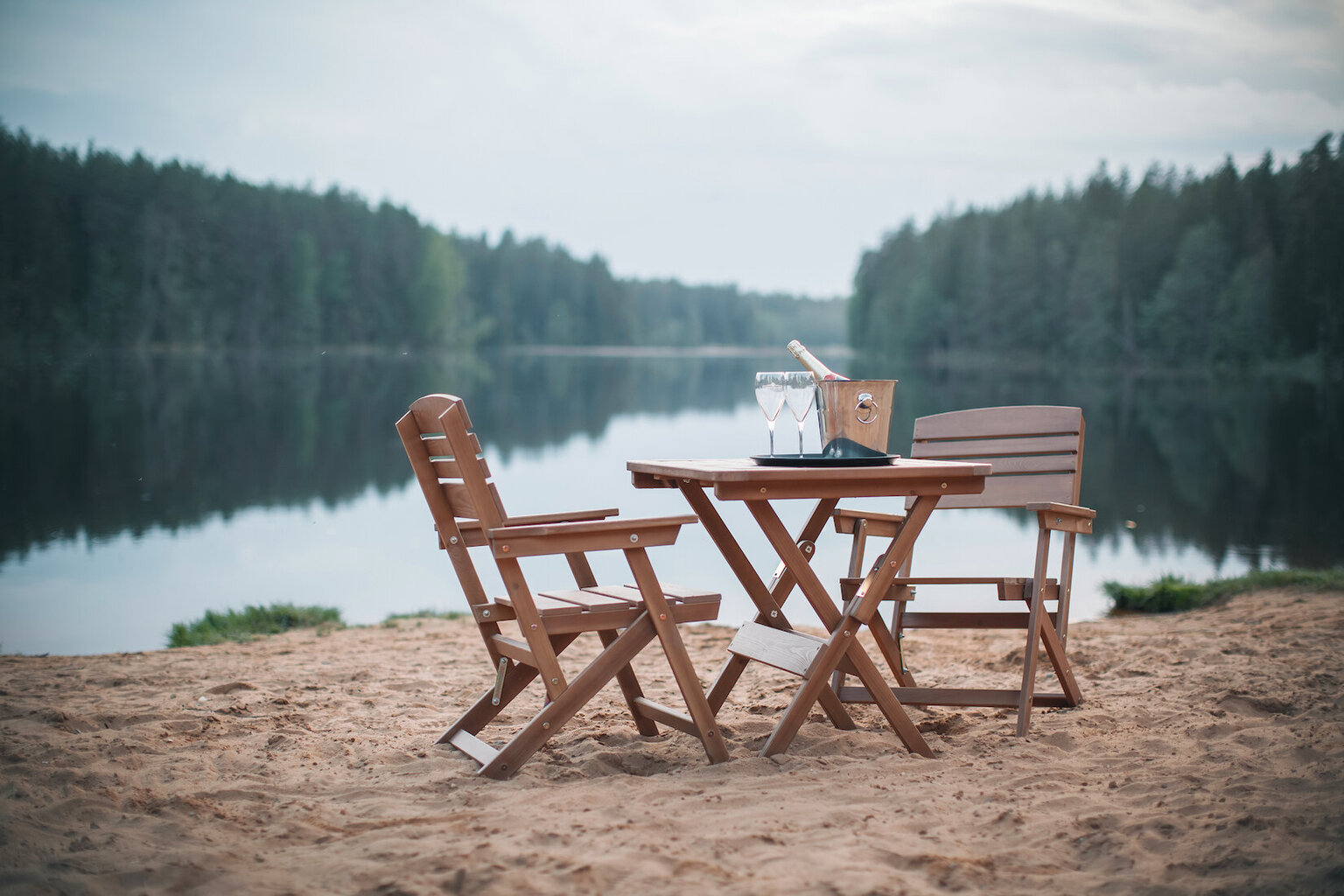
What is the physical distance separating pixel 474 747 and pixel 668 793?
2.57ft

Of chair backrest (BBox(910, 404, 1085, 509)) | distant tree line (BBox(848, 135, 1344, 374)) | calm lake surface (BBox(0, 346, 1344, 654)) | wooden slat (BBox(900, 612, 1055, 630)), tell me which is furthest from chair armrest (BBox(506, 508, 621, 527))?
distant tree line (BBox(848, 135, 1344, 374))

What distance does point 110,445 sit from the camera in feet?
65.2

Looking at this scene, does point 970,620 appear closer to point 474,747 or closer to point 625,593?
point 625,593

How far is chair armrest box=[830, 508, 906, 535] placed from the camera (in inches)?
153

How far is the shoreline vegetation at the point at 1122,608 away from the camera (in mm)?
6262

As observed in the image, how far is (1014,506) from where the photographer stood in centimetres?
412

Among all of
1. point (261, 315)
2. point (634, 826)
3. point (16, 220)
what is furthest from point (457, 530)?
point (261, 315)

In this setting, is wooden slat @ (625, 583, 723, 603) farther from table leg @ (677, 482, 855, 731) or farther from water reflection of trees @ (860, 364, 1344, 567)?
water reflection of trees @ (860, 364, 1344, 567)

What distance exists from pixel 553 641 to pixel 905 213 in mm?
82333

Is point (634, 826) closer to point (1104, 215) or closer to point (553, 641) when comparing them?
point (553, 641)

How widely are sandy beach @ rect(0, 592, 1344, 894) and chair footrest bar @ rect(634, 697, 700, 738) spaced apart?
0.11 meters

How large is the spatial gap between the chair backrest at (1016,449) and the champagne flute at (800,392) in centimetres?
103

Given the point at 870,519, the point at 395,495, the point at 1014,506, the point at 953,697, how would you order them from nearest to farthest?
the point at 953,697, the point at 870,519, the point at 1014,506, the point at 395,495

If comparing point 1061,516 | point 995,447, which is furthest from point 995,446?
point 1061,516
